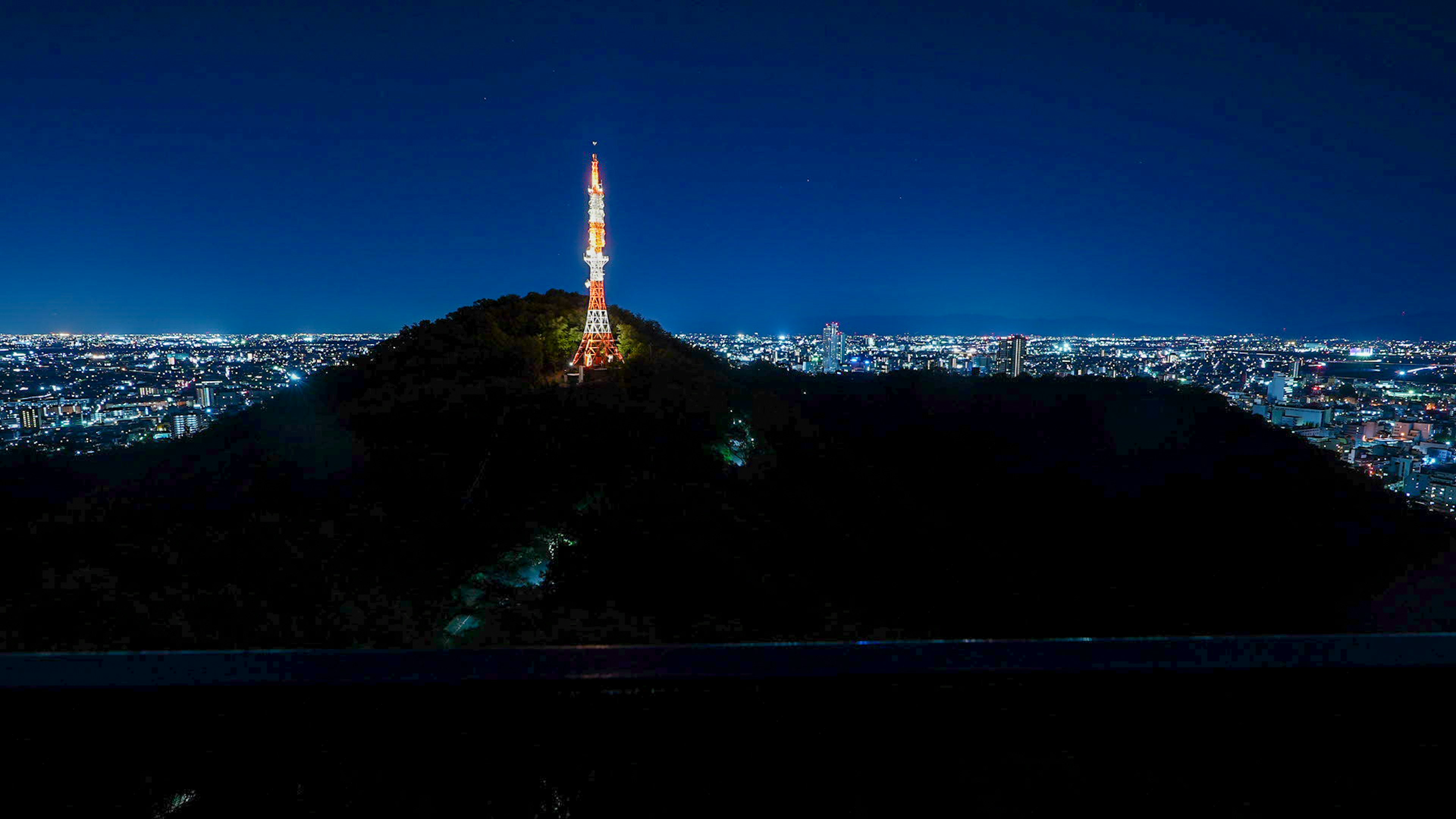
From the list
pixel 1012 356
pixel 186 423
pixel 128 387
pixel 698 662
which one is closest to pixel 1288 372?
pixel 1012 356

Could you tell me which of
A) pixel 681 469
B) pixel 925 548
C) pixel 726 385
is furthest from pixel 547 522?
pixel 726 385

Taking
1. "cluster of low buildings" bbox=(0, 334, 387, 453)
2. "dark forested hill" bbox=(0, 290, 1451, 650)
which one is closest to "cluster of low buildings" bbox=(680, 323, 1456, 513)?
"dark forested hill" bbox=(0, 290, 1451, 650)

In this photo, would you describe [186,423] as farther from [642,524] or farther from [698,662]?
[698,662]

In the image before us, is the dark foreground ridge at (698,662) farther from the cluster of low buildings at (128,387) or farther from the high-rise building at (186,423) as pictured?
the high-rise building at (186,423)

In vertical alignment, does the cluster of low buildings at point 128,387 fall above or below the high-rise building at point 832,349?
below

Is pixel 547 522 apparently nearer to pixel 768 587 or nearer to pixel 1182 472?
pixel 768 587

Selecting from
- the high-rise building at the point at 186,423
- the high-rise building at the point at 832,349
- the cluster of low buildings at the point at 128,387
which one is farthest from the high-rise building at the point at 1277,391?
the high-rise building at the point at 186,423

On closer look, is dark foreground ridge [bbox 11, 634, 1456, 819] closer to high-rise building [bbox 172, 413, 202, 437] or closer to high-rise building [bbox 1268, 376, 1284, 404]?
high-rise building [bbox 172, 413, 202, 437]
